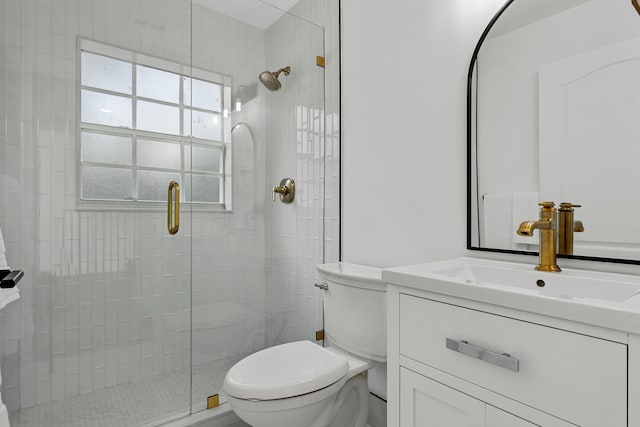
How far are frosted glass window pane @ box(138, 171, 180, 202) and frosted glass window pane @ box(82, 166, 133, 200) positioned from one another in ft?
0.14

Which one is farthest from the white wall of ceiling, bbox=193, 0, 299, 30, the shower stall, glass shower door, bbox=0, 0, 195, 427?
glass shower door, bbox=0, 0, 195, 427

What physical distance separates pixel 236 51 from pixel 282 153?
559 millimetres

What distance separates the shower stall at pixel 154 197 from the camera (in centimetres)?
145

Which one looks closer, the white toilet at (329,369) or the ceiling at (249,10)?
the white toilet at (329,369)

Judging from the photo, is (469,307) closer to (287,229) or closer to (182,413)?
(287,229)

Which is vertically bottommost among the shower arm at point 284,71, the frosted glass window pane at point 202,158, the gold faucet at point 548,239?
the gold faucet at point 548,239

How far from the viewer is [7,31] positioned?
4.61ft

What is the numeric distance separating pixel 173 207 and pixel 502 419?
4.86ft

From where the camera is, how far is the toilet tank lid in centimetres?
140

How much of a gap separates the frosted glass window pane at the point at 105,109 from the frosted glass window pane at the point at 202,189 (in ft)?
1.18

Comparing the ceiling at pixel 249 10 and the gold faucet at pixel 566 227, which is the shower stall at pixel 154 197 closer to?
the ceiling at pixel 249 10

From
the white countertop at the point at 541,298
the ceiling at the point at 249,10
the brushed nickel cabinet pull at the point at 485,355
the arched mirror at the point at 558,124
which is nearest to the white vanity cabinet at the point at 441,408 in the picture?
the brushed nickel cabinet pull at the point at 485,355

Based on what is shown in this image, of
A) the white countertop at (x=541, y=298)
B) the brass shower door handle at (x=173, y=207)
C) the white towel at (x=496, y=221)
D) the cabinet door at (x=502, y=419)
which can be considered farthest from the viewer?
the brass shower door handle at (x=173, y=207)

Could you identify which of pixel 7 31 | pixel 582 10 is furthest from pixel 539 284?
pixel 7 31
